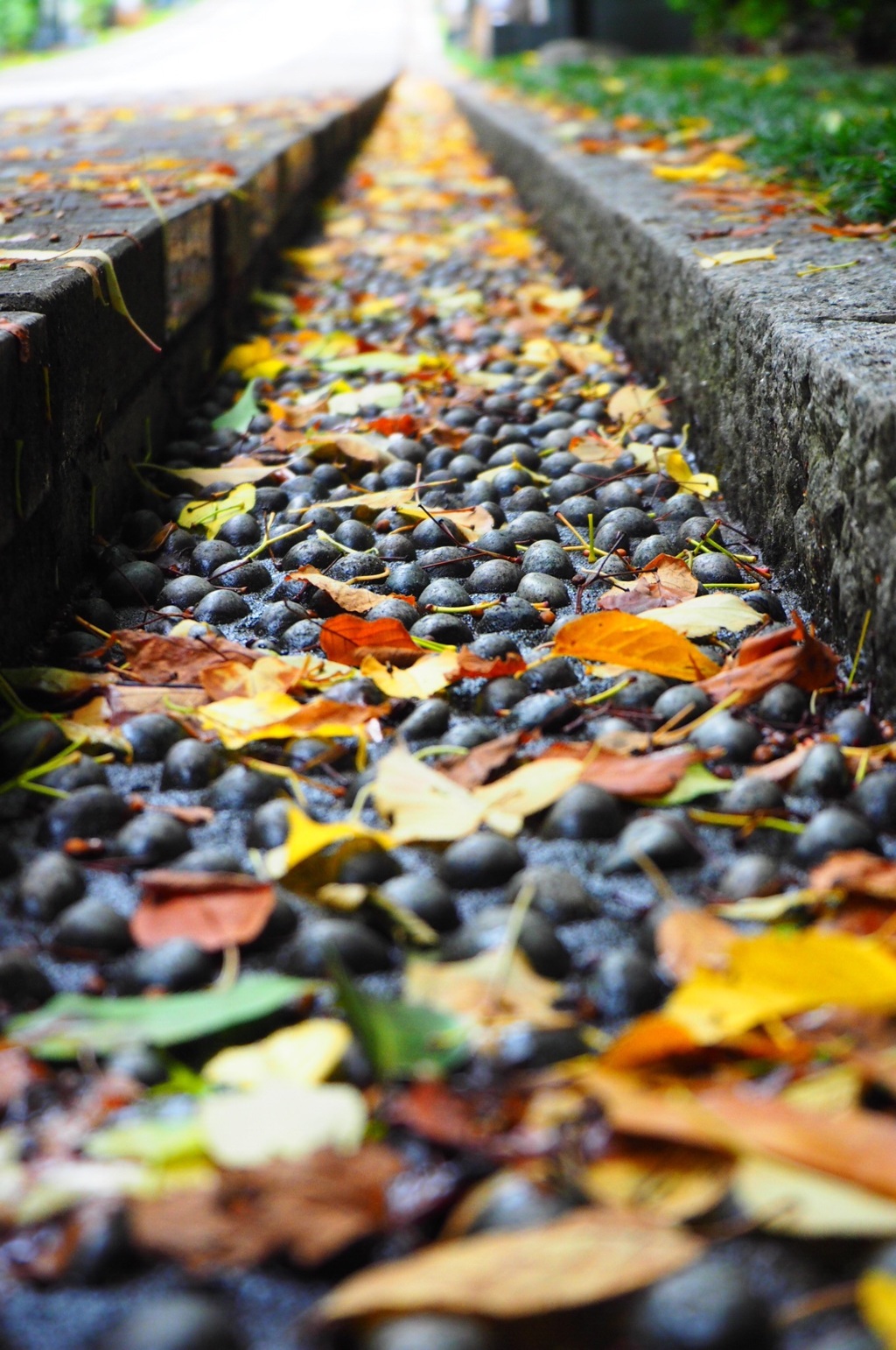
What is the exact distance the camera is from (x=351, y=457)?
2.23m

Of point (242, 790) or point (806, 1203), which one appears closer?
point (806, 1203)

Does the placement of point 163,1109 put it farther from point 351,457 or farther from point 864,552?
point 351,457

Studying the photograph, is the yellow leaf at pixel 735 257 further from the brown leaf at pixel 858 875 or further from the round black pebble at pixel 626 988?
the round black pebble at pixel 626 988

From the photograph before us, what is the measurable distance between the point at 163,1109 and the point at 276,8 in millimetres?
27190

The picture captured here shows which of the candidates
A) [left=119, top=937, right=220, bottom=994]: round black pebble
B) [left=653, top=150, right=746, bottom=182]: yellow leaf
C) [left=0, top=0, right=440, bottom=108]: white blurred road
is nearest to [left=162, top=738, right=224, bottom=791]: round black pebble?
[left=119, top=937, right=220, bottom=994]: round black pebble

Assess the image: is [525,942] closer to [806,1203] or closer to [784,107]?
[806,1203]

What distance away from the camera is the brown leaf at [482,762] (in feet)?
4.11

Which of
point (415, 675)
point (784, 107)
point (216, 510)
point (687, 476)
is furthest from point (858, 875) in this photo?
point (784, 107)

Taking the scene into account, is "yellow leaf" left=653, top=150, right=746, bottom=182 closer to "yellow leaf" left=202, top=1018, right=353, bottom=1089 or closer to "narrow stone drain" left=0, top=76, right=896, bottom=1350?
"narrow stone drain" left=0, top=76, right=896, bottom=1350

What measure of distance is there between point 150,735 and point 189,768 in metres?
0.08

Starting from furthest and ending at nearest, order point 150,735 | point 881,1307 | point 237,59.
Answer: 1. point 237,59
2. point 150,735
3. point 881,1307

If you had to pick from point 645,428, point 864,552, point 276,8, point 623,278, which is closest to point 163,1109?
point 864,552

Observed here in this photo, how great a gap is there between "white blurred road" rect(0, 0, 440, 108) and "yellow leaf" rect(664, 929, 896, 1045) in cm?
714

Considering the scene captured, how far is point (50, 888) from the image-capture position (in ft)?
3.52
